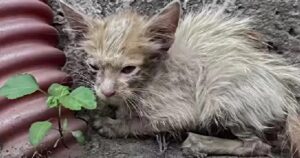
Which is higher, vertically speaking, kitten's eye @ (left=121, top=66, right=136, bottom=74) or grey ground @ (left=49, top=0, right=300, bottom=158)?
grey ground @ (left=49, top=0, right=300, bottom=158)

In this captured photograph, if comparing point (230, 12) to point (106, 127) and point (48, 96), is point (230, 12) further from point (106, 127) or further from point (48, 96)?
point (48, 96)

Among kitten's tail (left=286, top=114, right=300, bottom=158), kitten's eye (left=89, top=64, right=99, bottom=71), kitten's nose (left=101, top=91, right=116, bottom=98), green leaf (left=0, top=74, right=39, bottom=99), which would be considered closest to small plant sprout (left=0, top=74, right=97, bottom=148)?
green leaf (left=0, top=74, right=39, bottom=99)

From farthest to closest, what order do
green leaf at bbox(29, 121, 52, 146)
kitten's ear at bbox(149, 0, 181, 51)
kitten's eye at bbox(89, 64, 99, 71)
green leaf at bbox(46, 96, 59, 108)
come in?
1. kitten's eye at bbox(89, 64, 99, 71)
2. kitten's ear at bbox(149, 0, 181, 51)
3. green leaf at bbox(46, 96, 59, 108)
4. green leaf at bbox(29, 121, 52, 146)

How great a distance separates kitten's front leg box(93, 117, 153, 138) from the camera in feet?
8.13

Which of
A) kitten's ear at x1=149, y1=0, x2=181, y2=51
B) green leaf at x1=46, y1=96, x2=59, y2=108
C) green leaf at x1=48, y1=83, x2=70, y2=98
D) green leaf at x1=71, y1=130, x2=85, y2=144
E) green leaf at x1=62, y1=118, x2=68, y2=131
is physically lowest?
green leaf at x1=71, y1=130, x2=85, y2=144

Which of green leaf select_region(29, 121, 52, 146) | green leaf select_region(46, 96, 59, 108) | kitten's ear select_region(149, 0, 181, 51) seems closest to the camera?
green leaf select_region(29, 121, 52, 146)

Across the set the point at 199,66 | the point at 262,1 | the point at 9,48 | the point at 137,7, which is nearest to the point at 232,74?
the point at 199,66

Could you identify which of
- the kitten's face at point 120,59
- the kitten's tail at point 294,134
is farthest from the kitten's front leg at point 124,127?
the kitten's tail at point 294,134

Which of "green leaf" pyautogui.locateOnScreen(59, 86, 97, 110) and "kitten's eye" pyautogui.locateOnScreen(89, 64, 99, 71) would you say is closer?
→ "green leaf" pyautogui.locateOnScreen(59, 86, 97, 110)

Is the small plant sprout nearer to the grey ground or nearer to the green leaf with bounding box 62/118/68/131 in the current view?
the green leaf with bounding box 62/118/68/131

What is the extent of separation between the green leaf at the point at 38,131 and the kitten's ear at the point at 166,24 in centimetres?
61

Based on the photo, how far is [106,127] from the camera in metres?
2.50

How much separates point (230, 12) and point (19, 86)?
45.3 inches

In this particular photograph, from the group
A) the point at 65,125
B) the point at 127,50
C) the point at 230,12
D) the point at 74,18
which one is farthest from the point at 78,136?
the point at 230,12
